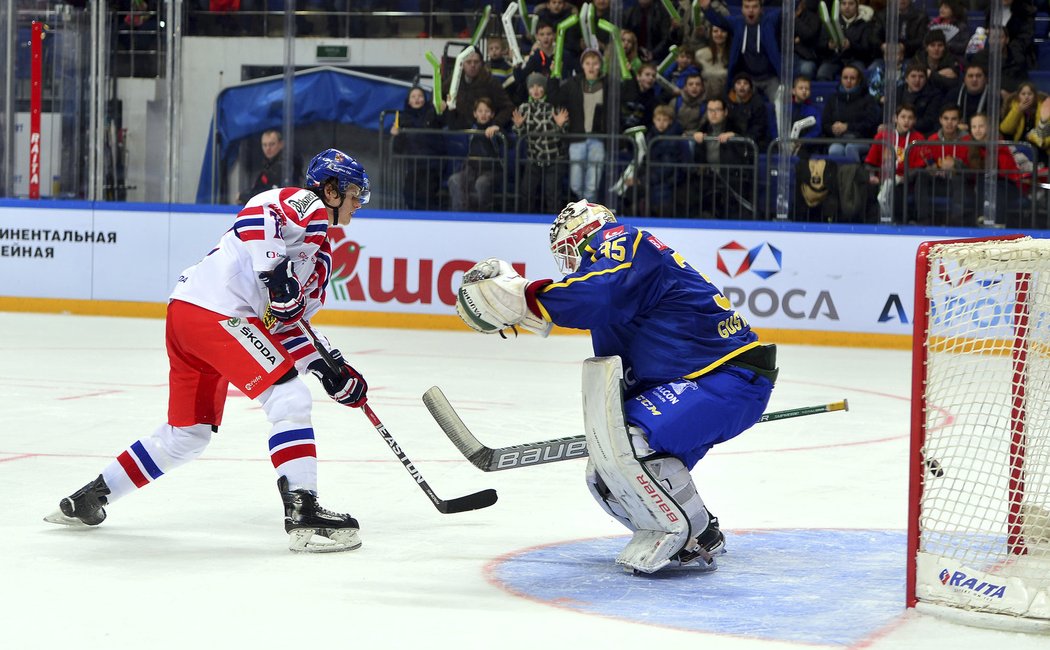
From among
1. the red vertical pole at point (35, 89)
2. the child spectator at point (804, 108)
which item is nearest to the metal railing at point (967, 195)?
the child spectator at point (804, 108)

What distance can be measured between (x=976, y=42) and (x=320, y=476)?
6.81 meters

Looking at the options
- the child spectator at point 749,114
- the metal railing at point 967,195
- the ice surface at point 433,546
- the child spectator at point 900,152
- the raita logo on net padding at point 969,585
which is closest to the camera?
the ice surface at point 433,546

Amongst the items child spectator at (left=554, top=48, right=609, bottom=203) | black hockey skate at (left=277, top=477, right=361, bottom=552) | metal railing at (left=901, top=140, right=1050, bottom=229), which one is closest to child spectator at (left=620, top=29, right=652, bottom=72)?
child spectator at (left=554, top=48, right=609, bottom=203)

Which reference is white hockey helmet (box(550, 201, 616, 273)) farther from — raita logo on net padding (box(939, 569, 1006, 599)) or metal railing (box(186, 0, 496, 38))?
metal railing (box(186, 0, 496, 38))

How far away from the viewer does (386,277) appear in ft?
35.2

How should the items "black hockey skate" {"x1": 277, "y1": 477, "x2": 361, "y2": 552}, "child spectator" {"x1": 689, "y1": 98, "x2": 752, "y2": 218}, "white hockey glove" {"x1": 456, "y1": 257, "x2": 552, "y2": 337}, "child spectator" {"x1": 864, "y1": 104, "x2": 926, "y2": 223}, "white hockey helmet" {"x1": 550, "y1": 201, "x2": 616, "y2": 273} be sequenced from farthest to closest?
1. "child spectator" {"x1": 689, "y1": 98, "x2": 752, "y2": 218}
2. "child spectator" {"x1": 864, "y1": 104, "x2": 926, "y2": 223}
3. "black hockey skate" {"x1": 277, "y1": 477, "x2": 361, "y2": 552}
4. "white hockey helmet" {"x1": 550, "y1": 201, "x2": 616, "y2": 273}
5. "white hockey glove" {"x1": 456, "y1": 257, "x2": 552, "y2": 337}

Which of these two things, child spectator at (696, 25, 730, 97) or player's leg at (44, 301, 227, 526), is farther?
child spectator at (696, 25, 730, 97)

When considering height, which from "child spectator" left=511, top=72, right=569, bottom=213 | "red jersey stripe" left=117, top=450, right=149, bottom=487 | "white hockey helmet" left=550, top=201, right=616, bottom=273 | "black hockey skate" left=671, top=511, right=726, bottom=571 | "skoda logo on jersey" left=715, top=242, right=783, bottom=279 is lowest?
"black hockey skate" left=671, top=511, right=726, bottom=571

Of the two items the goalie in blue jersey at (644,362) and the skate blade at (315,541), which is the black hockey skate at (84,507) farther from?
the goalie in blue jersey at (644,362)

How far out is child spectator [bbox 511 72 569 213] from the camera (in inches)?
422

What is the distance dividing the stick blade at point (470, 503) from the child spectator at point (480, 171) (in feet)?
21.4

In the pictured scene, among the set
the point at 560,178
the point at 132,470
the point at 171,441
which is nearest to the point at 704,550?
the point at 171,441

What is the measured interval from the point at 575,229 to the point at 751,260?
6.40m

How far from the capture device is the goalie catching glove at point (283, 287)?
4094mm
